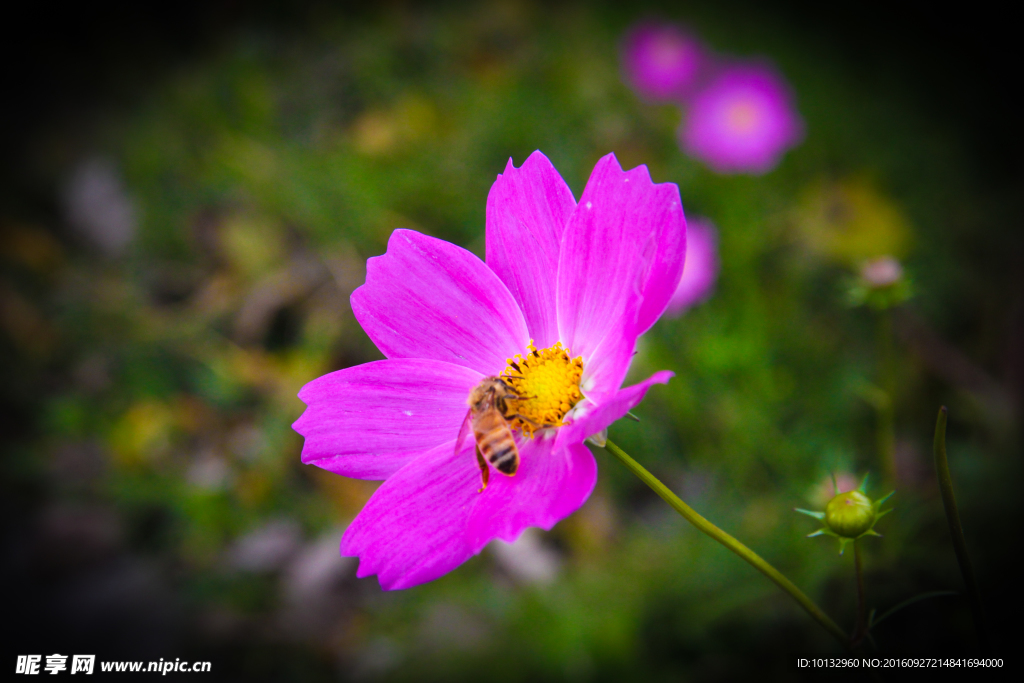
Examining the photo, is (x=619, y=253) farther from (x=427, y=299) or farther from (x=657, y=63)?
(x=657, y=63)

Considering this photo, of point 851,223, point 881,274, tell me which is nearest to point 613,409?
point 881,274

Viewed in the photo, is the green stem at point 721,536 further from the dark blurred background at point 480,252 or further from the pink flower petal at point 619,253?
the dark blurred background at point 480,252

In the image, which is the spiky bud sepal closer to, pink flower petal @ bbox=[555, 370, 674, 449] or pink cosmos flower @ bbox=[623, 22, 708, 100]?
pink flower petal @ bbox=[555, 370, 674, 449]

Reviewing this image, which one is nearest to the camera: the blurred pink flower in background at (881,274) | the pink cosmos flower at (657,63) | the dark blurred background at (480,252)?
the blurred pink flower in background at (881,274)

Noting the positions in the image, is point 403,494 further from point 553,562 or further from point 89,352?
point 89,352

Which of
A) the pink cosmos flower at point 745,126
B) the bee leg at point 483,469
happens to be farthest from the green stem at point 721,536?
the pink cosmos flower at point 745,126
